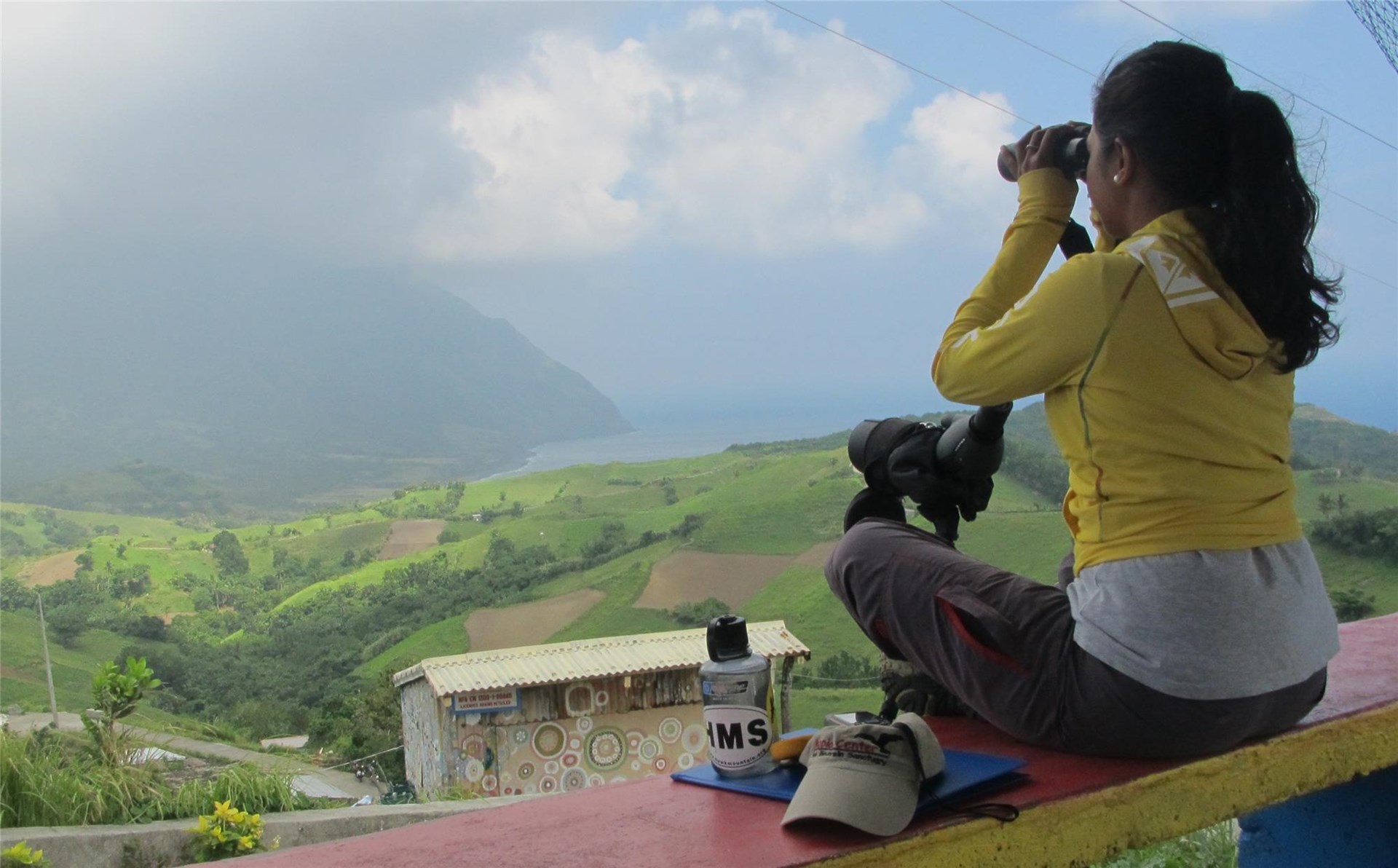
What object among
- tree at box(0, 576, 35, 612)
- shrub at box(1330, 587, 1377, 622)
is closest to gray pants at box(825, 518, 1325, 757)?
shrub at box(1330, 587, 1377, 622)

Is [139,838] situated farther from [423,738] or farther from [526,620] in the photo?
[526,620]

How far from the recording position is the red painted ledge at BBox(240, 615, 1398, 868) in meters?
0.92

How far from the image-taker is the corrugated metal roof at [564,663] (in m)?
12.1

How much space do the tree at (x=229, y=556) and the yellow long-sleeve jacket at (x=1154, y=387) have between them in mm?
23569

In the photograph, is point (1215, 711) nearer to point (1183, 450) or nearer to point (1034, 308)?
point (1183, 450)

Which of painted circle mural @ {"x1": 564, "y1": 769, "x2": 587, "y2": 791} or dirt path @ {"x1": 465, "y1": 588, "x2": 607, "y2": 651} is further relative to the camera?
dirt path @ {"x1": 465, "y1": 588, "x2": 607, "y2": 651}

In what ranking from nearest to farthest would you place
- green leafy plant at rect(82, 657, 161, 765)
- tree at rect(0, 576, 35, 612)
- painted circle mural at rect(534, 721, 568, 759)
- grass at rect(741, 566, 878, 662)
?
1. green leafy plant at rect(82, 657, 161, 765)
2. painted circle mural at rect(534, 721, 568, 759)
3. grass at rect(741, 566, 878, 662)
4. tree at rect(0, 576, 35, 612)

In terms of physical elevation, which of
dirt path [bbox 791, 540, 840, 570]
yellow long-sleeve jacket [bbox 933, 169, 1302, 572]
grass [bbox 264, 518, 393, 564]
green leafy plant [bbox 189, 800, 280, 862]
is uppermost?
yellow long-sleeve jacket [bbox 933, 169, 1302, 572]

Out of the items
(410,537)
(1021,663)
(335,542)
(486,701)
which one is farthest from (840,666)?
(335,542)

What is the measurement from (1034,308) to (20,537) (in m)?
30.4

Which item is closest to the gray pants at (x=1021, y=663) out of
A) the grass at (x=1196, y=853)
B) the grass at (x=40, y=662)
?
the grass at (x=1196, y=853)

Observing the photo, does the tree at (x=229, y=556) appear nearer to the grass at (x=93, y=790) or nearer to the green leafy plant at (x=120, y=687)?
the grass at (x=93, y=790)

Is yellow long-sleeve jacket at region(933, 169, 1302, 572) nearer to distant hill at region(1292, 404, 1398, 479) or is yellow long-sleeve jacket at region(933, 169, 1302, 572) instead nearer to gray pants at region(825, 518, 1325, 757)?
gray pants at region(825, 518, 1325, 757)

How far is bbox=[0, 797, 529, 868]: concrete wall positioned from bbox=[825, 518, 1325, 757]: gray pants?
4875 mm
